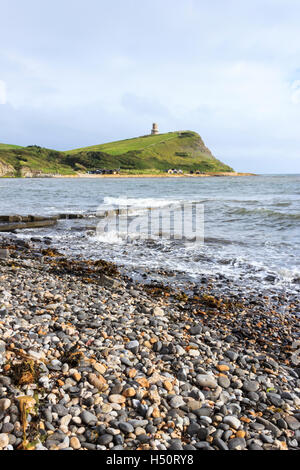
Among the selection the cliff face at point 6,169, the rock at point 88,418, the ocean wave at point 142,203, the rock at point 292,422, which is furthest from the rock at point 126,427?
the cliff face at point 6,169

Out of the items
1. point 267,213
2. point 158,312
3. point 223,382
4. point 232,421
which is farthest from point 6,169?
point 232,421

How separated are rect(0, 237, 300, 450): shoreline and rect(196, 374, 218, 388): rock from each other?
14 mm

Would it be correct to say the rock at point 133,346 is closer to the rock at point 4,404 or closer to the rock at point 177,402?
the rock at point 177,402

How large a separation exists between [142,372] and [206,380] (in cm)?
93

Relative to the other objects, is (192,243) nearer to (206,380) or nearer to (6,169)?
(206,380)

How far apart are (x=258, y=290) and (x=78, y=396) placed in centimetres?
642

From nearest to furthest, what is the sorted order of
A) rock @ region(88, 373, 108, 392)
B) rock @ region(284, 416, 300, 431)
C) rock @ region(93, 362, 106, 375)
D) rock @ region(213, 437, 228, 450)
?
rock @ region(213, 437, 228, 450), rock @ region(284, 416, 300, 431), rock @ region(88, 373, 108, 392), rock @ region(93, 362, 106, 375)

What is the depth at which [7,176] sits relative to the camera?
5517 inches

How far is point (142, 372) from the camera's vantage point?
4.33 meters

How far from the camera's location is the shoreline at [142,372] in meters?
3.32

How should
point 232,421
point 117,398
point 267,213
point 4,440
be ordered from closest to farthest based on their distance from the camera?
1. point 4,440
2. point 232,421
3. point 117,398
4. point 267,213

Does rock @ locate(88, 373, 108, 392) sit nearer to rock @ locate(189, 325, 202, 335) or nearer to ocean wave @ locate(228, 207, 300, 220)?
rock @ locate(189, 325, 202, 335)

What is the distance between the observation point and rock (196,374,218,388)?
422 cm

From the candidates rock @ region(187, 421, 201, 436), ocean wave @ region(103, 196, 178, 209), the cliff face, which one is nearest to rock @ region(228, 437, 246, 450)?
rock @ region(187, 421, 201, 436)
